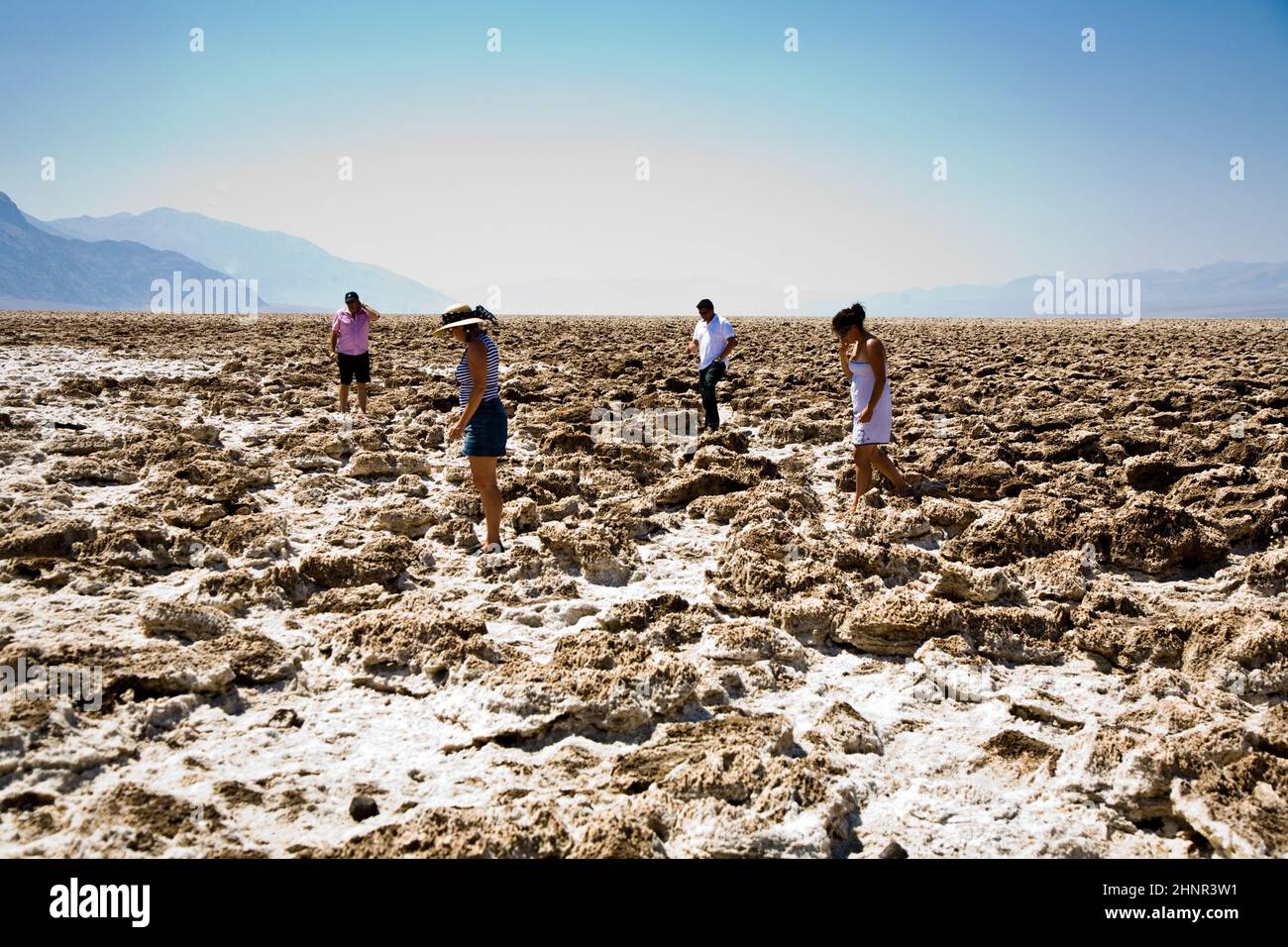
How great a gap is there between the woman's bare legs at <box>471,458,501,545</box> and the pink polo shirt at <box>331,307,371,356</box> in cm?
507

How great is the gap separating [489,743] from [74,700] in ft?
5.16

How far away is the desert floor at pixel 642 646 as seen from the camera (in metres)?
2.78

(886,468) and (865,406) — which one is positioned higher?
(865,406)

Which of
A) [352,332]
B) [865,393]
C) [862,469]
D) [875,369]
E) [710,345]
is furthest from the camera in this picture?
[352,332]

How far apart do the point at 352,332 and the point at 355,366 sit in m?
0.39

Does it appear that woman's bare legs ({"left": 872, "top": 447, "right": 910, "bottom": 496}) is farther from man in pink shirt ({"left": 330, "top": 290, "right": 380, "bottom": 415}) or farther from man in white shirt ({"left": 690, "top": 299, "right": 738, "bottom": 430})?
man in pink shirt ({"left": 330, "top": 290, "right": 380, "bottom": 415})

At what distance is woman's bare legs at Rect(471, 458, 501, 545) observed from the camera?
552 cm

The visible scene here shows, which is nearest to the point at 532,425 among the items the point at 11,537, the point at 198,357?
the point at 11,537
